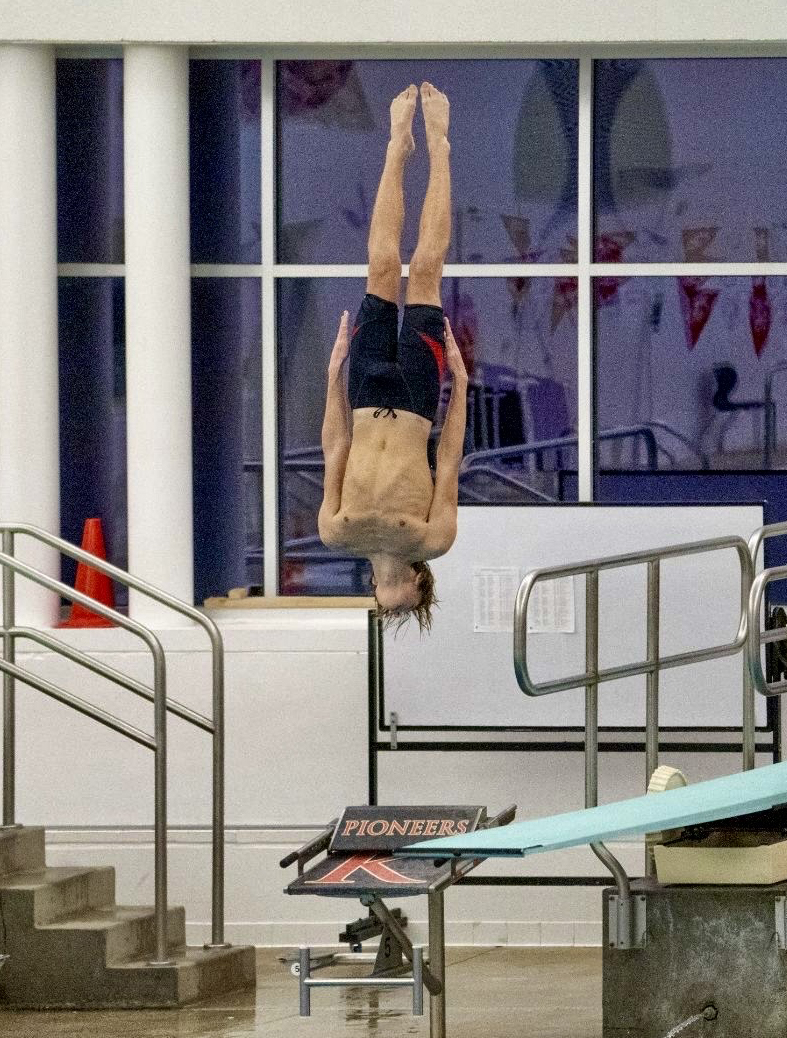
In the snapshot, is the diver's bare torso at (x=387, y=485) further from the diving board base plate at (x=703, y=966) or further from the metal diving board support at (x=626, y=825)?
the diving board base plate at (x=703, y=966)

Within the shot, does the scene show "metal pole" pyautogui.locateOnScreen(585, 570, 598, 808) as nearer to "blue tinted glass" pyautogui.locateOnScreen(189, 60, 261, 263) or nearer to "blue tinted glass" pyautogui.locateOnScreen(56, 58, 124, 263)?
"blue tinted glass" pyautogui.locateOnScreen(189, 60, 261, 263)

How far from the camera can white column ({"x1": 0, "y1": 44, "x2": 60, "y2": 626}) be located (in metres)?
9.88

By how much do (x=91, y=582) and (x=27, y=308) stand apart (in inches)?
56.1

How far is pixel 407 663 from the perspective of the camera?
9.34 metres

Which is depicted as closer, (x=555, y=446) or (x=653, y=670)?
(x=653, y=670)

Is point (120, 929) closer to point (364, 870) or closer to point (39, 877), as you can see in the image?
point (39, 877)

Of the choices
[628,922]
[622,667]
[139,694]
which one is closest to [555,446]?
[622,667]

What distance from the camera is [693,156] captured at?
10148mm

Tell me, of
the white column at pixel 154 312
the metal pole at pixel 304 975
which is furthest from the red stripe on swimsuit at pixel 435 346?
the metal pole at pixel 304 975

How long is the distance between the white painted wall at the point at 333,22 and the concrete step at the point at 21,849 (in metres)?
3.95

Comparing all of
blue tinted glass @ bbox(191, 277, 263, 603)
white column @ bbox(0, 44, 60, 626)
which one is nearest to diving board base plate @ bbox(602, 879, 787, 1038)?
blue tinted glass @ bbox(191, 277, 263, 603)

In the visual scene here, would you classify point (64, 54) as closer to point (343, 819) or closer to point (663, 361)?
point (663, 361)

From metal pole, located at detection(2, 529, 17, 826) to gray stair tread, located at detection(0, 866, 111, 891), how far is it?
27 cm

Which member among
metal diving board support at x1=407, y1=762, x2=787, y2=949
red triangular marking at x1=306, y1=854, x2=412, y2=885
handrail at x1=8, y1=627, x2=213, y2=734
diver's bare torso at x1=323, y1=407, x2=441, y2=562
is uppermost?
diver's bare torso at x1=323, y1=407, x2=441, y2=562
